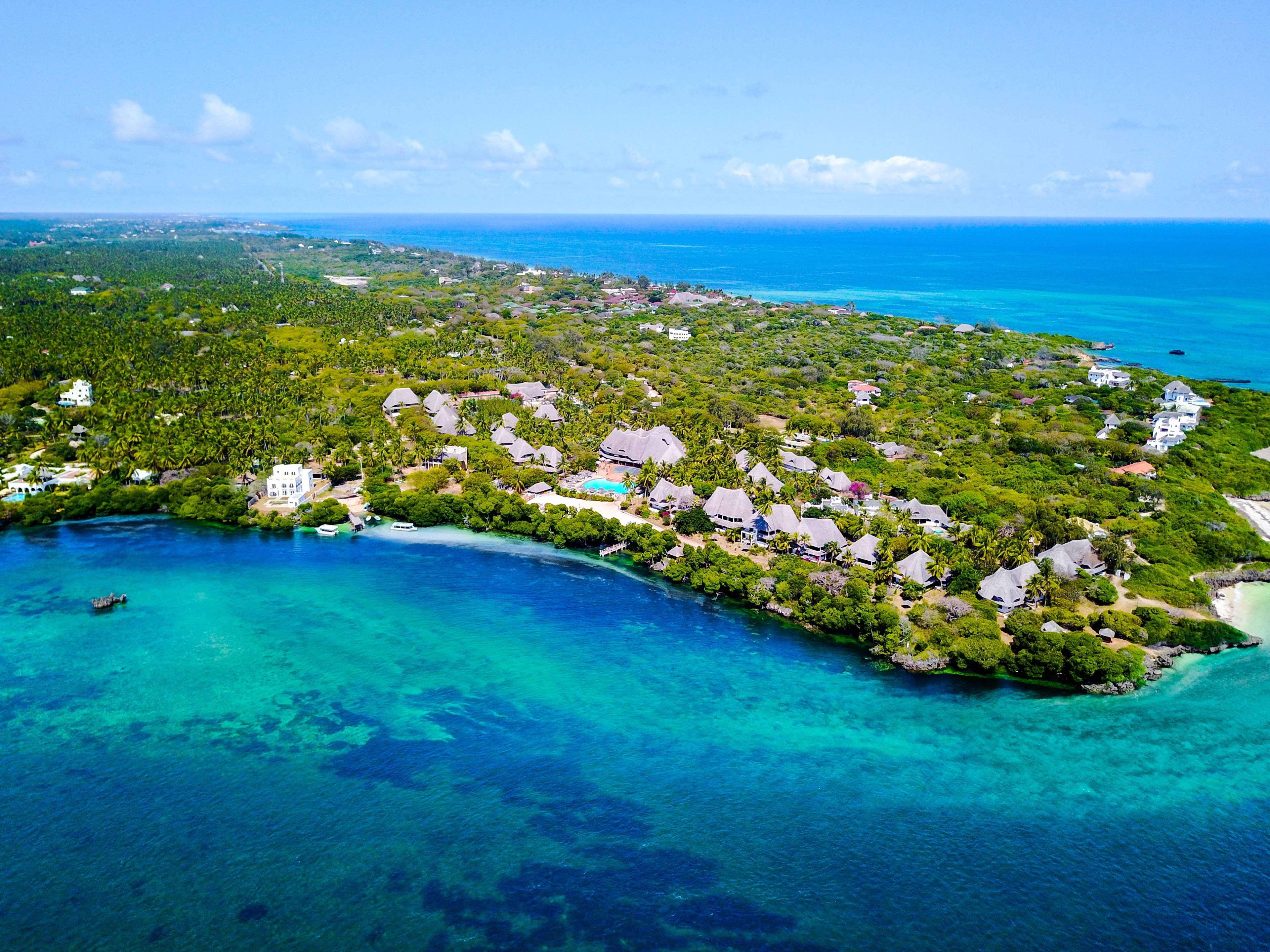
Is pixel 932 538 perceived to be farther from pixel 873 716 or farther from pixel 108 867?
pixel 108 867

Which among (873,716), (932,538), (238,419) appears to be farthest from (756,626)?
(238,419)

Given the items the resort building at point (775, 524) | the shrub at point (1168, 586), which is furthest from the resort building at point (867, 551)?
the shrub at point (1168, 586)

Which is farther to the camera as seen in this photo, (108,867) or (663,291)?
(663,291)

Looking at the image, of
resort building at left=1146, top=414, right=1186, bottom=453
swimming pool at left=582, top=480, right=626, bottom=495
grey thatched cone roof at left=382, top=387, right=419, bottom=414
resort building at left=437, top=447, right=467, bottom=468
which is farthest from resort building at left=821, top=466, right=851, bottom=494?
grey thatched cone roof at left=382, top=387, right=419, bottom=414

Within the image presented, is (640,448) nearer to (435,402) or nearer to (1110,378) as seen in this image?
(435,402)

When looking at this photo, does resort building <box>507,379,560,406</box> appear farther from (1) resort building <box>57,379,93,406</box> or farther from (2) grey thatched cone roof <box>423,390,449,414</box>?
(1) resort building <box>57,379,93,406</box>

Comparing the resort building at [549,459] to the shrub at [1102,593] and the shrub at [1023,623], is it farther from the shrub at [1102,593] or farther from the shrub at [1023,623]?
the shrub at [1102,593]
